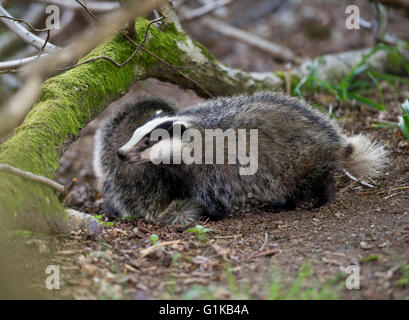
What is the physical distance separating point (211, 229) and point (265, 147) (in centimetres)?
106

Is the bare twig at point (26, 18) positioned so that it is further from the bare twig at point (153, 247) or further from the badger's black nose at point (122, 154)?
the bare twig at point (153, 247)

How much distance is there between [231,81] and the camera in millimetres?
6105

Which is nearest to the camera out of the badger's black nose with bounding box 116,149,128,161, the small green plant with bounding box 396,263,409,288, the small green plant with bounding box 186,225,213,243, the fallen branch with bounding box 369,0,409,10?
the small green plant with bounding box 396,263,409,288

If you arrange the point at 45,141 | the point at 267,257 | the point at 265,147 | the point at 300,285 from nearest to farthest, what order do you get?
the point at 300,285 → the point at 267,257 → the point at 45,141 → the point at 265,147

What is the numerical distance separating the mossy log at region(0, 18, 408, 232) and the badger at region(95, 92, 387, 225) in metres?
0.62

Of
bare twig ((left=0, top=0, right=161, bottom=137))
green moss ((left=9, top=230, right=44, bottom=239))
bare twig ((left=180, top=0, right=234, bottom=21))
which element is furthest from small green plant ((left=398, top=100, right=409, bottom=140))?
bare twig ((left=180, top=0, right=234, bottom=21))

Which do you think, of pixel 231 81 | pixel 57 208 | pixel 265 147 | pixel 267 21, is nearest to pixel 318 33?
pixel 267 21

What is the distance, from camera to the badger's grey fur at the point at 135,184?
4.86 m

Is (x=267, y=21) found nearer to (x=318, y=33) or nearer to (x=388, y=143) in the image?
(x=318, y=33)

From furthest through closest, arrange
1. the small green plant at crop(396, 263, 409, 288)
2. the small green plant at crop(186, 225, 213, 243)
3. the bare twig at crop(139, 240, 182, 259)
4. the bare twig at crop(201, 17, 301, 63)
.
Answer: the bare twig at crop(201, 17, 301, 63) < the small green plant at crop(186, 225, 213, 243) < the bare twig at crop(139, 240, 182, 259) < the small green plant at crop(396, 263, 409, 288)

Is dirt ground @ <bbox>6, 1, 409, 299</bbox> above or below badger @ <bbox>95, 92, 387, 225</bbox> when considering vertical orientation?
below

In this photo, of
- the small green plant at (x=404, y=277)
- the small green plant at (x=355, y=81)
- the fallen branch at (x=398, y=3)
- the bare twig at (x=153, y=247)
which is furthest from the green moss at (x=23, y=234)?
the fallen branch at (x=398, y=3)

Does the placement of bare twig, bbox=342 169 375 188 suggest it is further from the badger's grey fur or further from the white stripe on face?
the white stripe on face

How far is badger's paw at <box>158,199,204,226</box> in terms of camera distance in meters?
4.64
